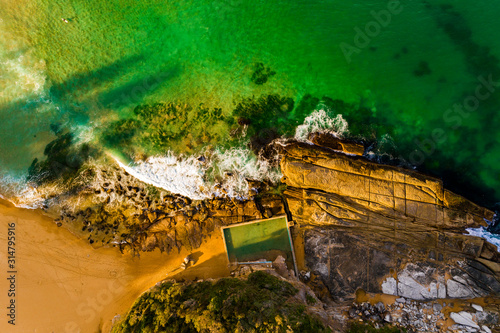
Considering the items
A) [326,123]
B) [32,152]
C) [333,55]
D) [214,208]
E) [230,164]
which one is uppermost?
[333,55]

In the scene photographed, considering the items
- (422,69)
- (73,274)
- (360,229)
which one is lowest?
(73,274)

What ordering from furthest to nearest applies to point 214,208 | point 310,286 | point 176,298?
point 214,208
point 310,286
point 176,298

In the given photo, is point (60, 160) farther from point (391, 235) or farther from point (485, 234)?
point (485, 234)

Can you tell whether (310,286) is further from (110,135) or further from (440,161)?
(110,135)

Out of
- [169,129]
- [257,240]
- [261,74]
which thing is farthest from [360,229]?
[169,129]

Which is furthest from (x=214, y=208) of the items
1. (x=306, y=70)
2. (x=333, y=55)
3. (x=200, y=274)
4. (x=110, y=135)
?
(x=333, y=55)

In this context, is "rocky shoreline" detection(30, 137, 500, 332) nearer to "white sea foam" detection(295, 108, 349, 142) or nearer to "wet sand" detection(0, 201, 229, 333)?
"white sea foam" detection(295, 108, 349, 142)

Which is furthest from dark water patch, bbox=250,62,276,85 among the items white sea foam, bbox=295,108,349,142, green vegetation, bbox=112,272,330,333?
green vegetation, bbox=112,272,330,333
